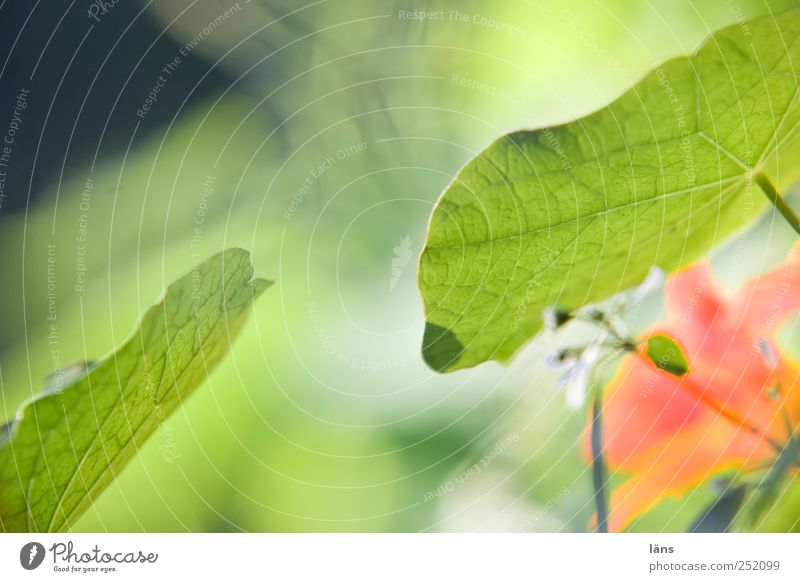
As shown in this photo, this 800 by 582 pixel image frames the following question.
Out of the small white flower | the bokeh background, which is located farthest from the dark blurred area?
the small white flower

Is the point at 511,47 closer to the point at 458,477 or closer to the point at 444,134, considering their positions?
the point at 444,134

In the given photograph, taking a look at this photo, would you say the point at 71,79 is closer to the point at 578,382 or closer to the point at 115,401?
the point at 115,401

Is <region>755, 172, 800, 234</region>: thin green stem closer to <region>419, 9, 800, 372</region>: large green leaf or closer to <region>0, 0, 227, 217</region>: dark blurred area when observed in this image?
<region>419, 9, 800, 372</region>: large green leaf

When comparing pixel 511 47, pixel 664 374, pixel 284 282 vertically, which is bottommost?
pixel 664 374

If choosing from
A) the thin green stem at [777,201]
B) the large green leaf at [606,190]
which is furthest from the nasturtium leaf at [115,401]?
the thin green stem at [777,201]

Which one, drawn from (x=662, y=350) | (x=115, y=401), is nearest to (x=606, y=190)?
(x=662, y=350)

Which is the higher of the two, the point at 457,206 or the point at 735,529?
the point at 457,206
